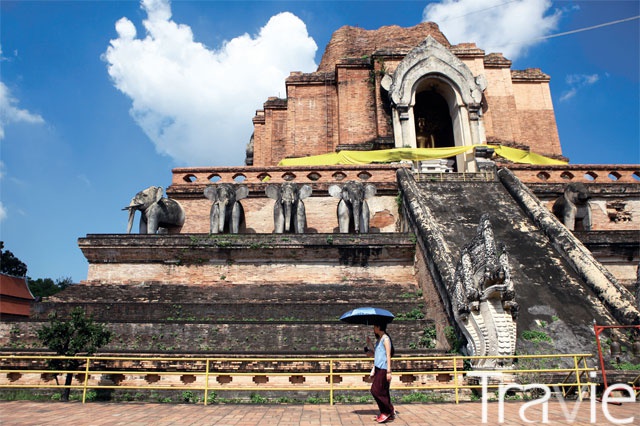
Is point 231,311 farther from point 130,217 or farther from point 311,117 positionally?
point 311,117

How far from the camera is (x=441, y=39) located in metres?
26.0

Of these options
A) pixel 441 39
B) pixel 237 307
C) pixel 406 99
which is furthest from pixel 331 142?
pixel 237 307

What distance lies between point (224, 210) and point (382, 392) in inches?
370

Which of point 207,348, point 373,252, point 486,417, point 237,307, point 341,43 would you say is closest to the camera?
point 486,417

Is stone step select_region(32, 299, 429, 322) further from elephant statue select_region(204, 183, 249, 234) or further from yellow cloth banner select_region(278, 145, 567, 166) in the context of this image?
yellow cloth banner select_region(278, 145, 567, 166)

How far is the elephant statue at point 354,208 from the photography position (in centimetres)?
1359

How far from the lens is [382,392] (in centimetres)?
535

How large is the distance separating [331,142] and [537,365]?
15.6m

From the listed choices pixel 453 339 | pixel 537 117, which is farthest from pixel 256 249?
pixel 537 117

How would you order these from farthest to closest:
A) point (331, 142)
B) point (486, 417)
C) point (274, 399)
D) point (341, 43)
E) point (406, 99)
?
point (341, 43) < point (331, 142) < point (406, 99) < point (274, 399) < point (486, 417)

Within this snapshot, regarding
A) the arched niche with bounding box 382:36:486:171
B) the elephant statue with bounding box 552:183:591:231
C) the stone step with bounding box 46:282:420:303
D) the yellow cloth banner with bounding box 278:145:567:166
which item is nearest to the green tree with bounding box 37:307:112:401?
the stone step with bounding box 46:282:420:303

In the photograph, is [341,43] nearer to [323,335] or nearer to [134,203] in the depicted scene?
[134,203]

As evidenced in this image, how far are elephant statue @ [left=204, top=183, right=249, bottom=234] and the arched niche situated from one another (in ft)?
27.3

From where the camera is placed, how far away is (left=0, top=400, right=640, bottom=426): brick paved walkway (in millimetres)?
5320
